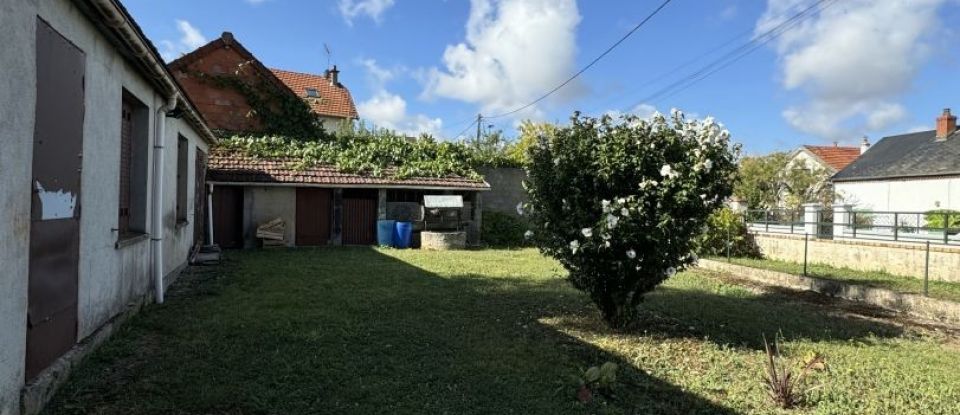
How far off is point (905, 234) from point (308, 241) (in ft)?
54.8

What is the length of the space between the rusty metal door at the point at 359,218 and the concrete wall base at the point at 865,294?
11460mm

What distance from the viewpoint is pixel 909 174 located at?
26.7 metres

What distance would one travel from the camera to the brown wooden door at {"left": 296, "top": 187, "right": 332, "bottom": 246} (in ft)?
63.4

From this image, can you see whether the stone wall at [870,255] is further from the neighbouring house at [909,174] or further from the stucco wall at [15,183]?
the stucco wall at [15,183]

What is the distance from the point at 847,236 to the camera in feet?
51.9

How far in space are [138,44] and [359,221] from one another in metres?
14.5

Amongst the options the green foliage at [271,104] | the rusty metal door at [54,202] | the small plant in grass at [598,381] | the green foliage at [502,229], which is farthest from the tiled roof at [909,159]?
the rusty metal door at [54,202]

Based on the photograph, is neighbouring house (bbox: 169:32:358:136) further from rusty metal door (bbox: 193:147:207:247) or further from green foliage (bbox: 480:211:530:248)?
green foliage (bbox: 480:211:530:248)

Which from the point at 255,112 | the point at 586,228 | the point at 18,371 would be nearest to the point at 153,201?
the point at 18,371

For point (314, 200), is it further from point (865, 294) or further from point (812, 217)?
point (865, 294)

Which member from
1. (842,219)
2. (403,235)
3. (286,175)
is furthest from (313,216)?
(842,219)

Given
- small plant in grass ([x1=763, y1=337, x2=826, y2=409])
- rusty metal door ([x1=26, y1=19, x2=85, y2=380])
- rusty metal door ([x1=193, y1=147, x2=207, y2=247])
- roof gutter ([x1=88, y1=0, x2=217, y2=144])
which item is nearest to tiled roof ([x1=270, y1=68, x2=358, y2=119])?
rusty metal door ([x1=193, y1=147, x2=207, y2=247])

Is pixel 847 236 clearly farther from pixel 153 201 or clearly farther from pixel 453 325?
pixel 153 201

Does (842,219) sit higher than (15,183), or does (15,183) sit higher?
(15,183)
